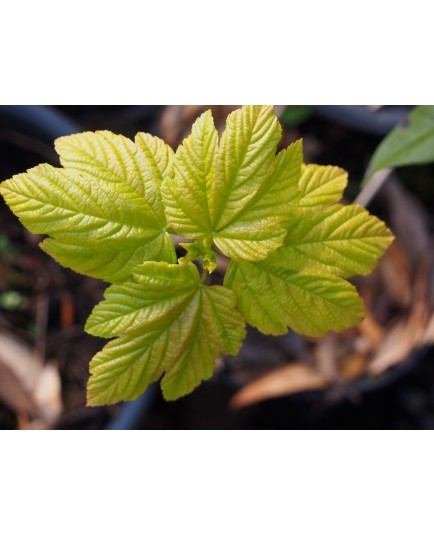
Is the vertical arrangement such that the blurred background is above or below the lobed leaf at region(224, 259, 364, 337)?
below

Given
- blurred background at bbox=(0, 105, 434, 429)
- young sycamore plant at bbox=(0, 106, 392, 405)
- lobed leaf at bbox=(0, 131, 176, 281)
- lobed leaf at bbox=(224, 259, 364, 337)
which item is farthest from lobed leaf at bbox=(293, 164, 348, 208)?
blurred background at bbox=(0, 105, 434, 429)

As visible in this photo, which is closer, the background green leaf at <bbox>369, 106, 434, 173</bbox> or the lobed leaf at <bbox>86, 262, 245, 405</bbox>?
the lobed leaf at <bbox>86, 262, 245, 405</bbox>

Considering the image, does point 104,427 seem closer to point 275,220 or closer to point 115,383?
point 115,383

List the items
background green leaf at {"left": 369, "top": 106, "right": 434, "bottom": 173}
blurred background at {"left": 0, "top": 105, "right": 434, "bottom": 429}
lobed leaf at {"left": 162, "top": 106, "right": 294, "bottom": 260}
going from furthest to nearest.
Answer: blurred background at {"left": 0, "top": 105, "right": 434, "bottom": 429}
background green leaf at {"left": 369, "top": 106, "right": 434, "bottom": 173}
lobed leaf at {"left": 162, "top": 106, "right": 294, "bottom": 260}

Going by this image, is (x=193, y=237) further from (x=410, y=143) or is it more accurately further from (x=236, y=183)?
(x=410, y=143)

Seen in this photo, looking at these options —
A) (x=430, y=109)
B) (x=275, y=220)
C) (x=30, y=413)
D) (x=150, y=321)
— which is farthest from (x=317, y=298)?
(x=30, y=413)

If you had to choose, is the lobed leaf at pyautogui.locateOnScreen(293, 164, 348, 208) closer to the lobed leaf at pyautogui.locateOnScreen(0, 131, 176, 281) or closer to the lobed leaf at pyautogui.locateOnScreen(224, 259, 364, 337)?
the lobed leaf at pyautogui.locateOnScreen(224, 259, 364, 337)

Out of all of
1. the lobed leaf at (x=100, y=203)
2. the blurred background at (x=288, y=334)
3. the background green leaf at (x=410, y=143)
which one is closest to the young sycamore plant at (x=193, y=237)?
the lobed leaf at (x=100, y=203)

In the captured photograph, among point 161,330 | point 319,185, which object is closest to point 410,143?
point 319,185
